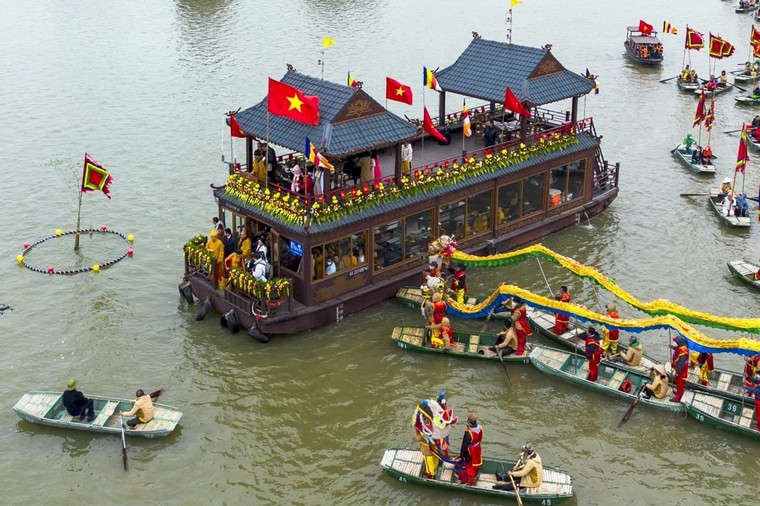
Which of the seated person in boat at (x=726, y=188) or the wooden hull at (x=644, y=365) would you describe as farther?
the seated person in boat at (x=726, y=188)

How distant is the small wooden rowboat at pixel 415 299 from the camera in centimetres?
3625

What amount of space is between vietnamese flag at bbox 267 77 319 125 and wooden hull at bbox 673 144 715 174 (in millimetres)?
26763

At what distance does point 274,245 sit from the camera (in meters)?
35.4

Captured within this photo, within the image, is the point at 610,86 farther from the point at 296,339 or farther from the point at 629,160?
the point at 296,339

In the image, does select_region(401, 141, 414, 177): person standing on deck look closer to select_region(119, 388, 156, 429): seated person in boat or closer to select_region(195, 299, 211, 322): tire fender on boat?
select_region(195, 299, 211, 322): tire fender on boat

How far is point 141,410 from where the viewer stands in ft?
95.1

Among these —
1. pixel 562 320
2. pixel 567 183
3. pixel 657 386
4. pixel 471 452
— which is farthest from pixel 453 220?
pixel 471 452

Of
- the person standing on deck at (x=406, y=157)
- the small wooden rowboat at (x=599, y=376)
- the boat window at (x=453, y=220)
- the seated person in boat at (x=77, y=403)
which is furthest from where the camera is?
the boat window at (x=453, y=220)

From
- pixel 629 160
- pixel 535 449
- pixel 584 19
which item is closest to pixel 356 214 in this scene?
pixel 535 449

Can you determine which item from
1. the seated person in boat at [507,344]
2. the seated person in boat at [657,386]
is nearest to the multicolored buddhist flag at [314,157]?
the seated person in boat at [507,344]

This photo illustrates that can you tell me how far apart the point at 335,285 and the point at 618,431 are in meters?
11.8

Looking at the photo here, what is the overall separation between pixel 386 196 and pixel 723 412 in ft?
47.6

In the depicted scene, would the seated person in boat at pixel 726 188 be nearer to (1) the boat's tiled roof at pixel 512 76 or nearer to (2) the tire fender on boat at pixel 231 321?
(1) the boat's tiled roof at pixel 512 76

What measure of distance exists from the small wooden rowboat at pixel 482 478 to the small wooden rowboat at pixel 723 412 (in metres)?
5.40
